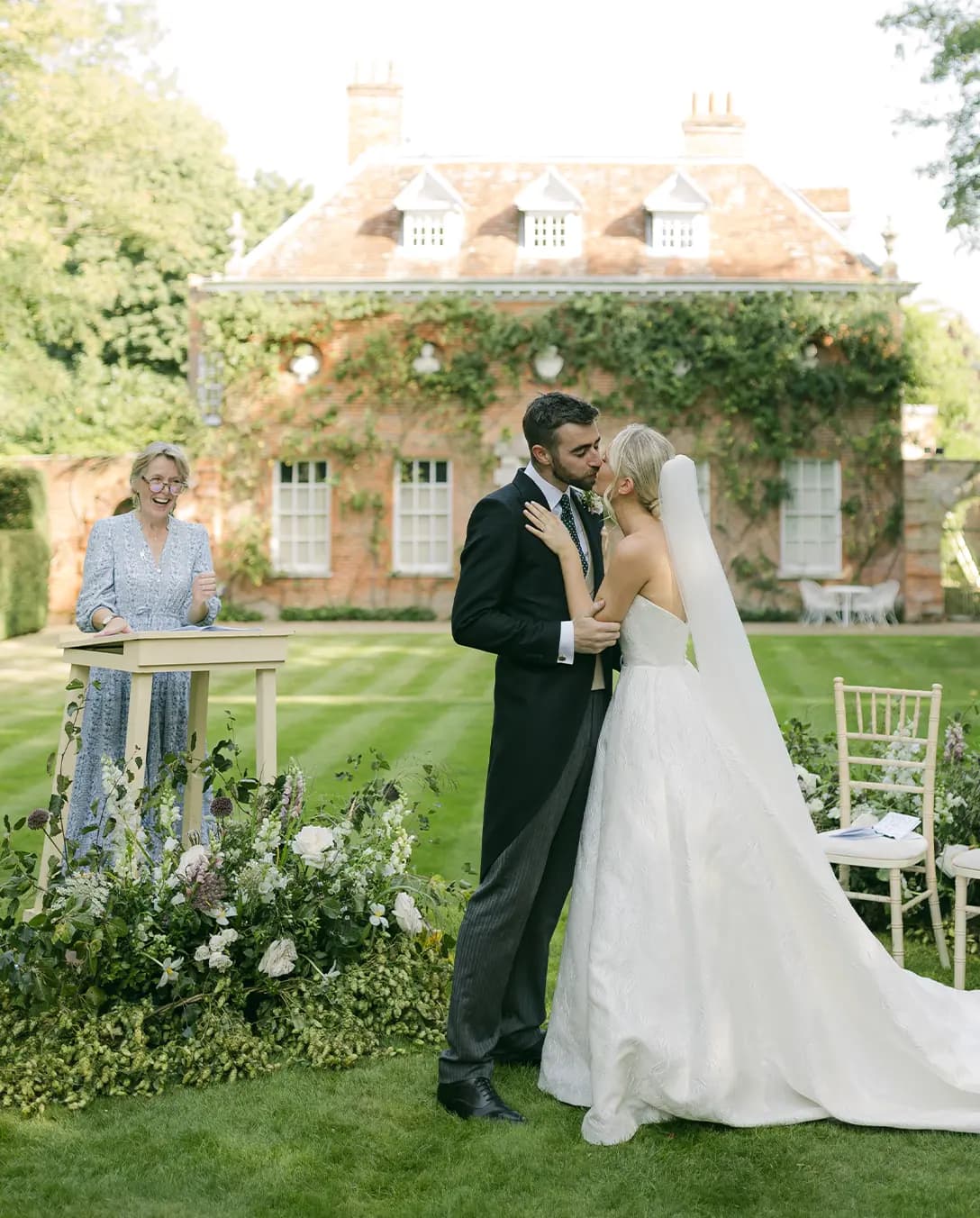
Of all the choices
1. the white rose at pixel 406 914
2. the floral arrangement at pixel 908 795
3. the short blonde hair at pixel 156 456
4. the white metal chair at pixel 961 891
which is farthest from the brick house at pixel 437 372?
the white rose at pixel 406 914

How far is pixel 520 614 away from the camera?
358 centimetres

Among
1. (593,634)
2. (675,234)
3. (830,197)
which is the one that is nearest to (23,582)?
(675,234)

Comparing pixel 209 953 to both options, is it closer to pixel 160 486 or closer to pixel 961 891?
pixel 160 486

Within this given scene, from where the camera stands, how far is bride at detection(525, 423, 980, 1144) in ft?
11.1

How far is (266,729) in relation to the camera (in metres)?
4.28

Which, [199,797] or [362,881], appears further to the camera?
[199,797]

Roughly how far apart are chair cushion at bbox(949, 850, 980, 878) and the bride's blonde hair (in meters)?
1.64

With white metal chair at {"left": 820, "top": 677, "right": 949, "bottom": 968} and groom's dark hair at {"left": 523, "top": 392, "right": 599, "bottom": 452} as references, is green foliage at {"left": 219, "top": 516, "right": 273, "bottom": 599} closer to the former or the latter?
white metal chair at {"left": 820, "top": 677, "right": 949, "bottom": 968}

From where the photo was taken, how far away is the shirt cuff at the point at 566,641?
3.49 metres

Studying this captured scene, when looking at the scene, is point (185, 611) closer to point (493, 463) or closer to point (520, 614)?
point (520, 614)

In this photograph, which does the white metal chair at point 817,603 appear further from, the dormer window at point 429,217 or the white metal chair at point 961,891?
the white metal chair at point 961,891

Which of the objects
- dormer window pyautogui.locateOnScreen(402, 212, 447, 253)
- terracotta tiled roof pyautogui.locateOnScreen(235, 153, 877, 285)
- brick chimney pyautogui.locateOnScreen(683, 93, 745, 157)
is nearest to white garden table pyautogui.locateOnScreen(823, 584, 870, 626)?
terracotta tiled roof pyautogui.locateOnScreen(235, 153, 877, 285)

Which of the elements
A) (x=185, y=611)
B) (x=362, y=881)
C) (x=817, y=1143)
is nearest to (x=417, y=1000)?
(x=362, y=881)

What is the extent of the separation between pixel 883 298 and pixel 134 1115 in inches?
744
